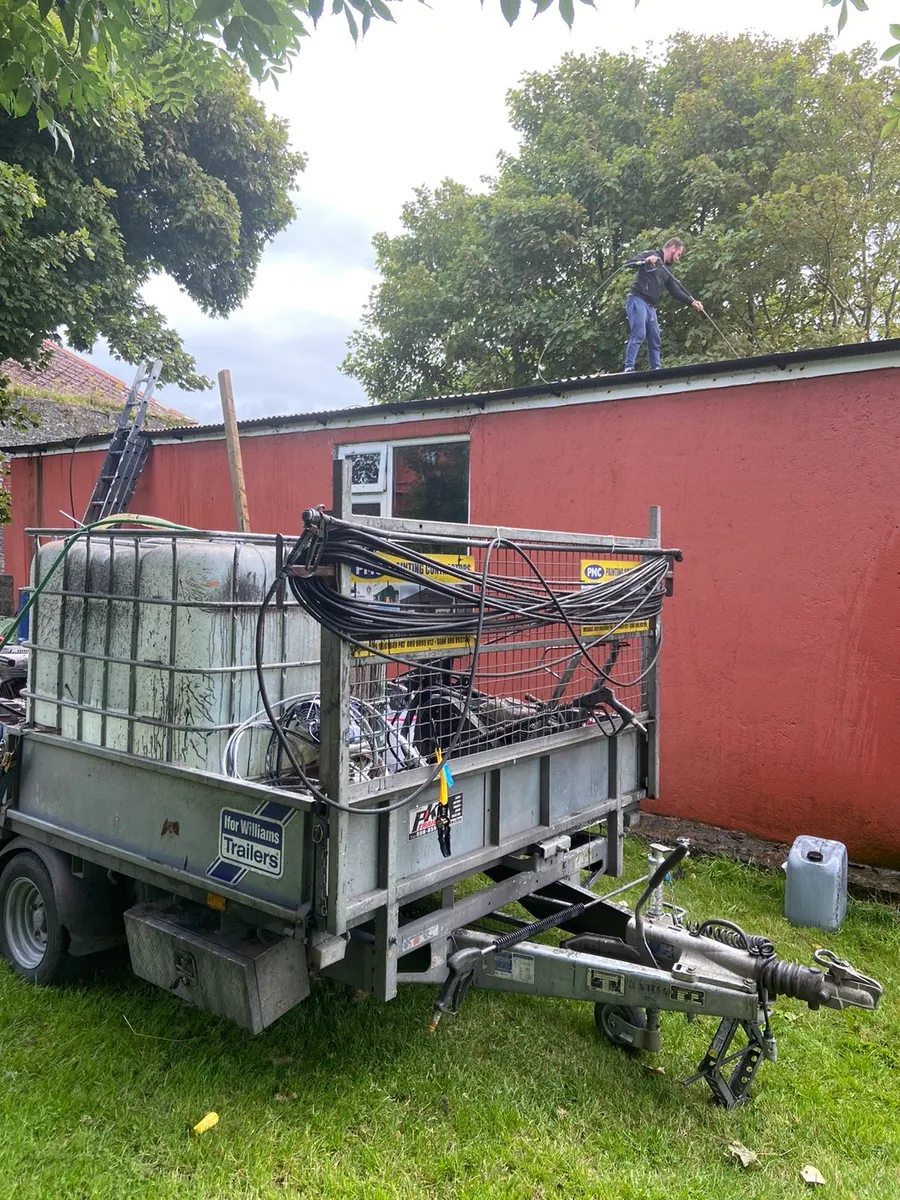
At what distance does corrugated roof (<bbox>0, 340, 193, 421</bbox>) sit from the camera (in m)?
20.8

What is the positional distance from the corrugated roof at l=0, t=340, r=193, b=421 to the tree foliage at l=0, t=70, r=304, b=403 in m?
3.86

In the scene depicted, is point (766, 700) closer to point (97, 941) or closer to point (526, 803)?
point (526, 803)

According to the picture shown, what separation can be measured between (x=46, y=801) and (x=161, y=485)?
6.83m

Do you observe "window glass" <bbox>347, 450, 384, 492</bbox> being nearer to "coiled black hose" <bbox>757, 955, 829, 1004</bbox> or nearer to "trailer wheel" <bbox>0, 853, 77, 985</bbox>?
"trailer wheel" <bbox>0, 853, 77, 985</bbox>

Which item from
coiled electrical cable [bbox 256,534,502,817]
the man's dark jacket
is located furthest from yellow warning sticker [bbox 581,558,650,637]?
the man's dark jacket

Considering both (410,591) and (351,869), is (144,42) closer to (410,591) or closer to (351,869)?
(410,591)

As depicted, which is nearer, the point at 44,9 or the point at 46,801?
the point at 44,9

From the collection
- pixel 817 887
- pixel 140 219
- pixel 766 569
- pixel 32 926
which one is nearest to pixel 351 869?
pixel 32 926

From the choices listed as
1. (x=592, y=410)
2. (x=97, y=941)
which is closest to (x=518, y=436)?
(x=592, y=410)

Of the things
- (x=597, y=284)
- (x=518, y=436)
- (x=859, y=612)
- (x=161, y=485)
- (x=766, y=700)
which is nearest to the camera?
(x=859, y=612)

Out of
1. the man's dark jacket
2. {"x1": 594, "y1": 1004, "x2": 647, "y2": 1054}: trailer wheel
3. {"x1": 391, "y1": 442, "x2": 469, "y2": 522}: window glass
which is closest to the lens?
{"x1": 594, "y1": 1004, "x2": 647, "y2": 1054}: trailer wheel

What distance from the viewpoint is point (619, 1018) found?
10.3ft

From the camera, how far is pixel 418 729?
3.23m

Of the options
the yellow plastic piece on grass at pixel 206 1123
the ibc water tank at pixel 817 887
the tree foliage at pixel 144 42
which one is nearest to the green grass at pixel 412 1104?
the yellow plastic piece on grass at pixel 206 1123
